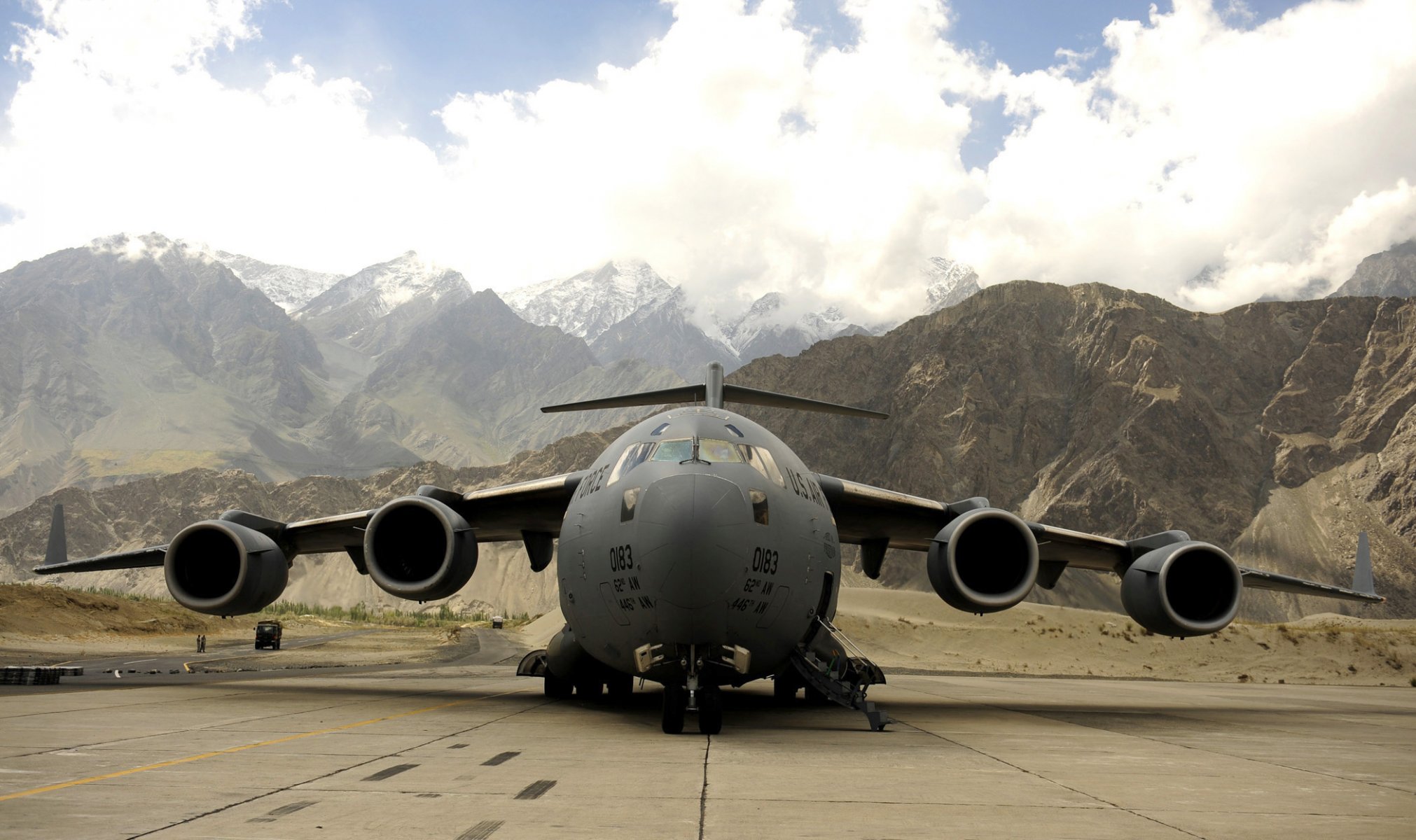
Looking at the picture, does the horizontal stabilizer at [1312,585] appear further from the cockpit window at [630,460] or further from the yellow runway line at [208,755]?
the yellow runway line at [208,755]

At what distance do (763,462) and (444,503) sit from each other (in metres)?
6.31

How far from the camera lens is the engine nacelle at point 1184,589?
14.2 m

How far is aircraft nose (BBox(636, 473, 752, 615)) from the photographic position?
9406mm

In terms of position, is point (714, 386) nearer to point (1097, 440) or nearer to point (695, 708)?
point (695, 708)

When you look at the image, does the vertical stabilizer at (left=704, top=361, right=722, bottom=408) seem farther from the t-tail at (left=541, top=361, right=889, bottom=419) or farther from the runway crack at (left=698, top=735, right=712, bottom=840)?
the runway crack at (left=698, top=735, right=712, bottom=840)

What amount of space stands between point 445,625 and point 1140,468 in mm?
66028

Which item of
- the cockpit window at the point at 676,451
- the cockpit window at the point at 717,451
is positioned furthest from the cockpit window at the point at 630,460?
the cockpit window at the point at 717,451

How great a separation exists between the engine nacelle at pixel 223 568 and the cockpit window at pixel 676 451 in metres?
7.39

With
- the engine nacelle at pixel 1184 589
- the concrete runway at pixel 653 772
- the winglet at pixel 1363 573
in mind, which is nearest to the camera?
the concrete runway at pixel 653 772

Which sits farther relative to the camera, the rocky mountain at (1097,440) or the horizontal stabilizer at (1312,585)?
the rocky mountain at (1097,440)

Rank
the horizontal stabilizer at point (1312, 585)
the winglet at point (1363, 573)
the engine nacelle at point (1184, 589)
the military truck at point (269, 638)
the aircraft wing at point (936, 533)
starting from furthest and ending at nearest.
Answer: the military truck at point (269, 638) < the winglet at point (1363, 573) < the horizontal stabilizer at point (1312, 585) < the aircraft wing at point (936, 533) < the engine nacelle at point (1184, 589)

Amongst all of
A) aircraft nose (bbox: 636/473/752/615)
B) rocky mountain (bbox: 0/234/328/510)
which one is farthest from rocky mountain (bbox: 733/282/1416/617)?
rocky mountain (bbox: 0/234/328/510)

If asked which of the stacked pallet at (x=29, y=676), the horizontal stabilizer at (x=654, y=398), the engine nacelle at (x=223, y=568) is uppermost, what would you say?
the horizontal stabilizer at (x=654, y=398)

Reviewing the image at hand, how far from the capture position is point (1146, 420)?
102062 mm
